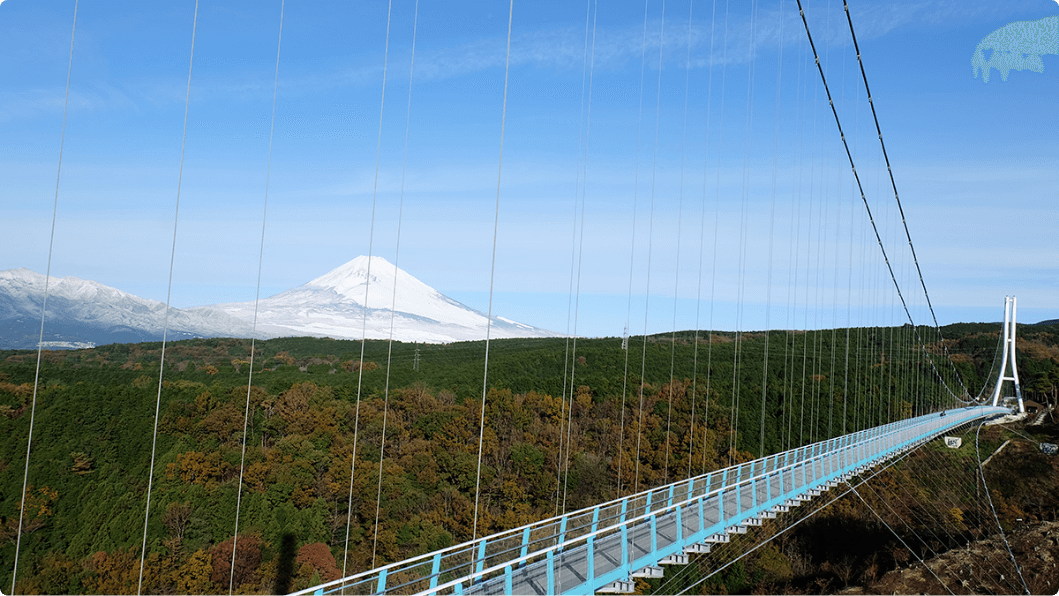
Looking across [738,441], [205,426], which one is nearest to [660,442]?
[738,441]

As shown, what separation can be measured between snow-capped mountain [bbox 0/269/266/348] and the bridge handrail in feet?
226

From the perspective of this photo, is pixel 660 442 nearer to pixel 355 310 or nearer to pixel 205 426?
pixel 205 426

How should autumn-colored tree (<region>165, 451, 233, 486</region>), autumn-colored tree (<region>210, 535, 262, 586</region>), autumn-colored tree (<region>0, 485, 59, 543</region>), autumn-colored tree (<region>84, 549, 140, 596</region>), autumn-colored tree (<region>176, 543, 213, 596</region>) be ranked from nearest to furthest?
autumn-colored tree (<region>84, 549, 140, 596</region>) < autumn-colored tree (<region>176, 543, 213, 596</region>) < autumn-colored tree (<region>210, 535, 262, 586</region>) < autumn-colored tree (<region>0, 485, 59, 543</region>) < autumn-colored tree (<region>165, 451, 233, 486</region>)

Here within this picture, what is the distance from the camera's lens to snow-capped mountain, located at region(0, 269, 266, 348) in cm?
8525

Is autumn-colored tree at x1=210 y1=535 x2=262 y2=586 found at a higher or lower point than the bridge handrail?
lower

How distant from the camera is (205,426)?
3869 centimetres

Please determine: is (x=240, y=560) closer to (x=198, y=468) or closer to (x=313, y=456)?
(x=198, y=468)

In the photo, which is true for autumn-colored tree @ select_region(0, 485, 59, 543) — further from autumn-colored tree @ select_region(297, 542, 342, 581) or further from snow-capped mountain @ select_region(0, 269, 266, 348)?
snow-capped mountain @ select_region(0, 269, 266, 348)

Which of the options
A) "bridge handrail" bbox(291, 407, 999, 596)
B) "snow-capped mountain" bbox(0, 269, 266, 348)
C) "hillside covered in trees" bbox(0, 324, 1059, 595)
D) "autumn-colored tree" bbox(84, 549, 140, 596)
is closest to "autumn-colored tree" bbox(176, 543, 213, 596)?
"hillside covered in trees" bbox(0, 324, 1059, 595)

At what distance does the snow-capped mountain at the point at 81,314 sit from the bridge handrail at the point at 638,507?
6890 cm

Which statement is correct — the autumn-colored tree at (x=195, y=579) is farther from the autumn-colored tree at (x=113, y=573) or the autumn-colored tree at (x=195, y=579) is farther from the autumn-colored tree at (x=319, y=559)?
the autumn-colored tree at (x=319, y=559)

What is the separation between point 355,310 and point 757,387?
10028 cm

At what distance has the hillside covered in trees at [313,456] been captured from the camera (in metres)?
32.6

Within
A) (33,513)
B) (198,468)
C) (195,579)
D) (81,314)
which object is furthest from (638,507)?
(81,314)
